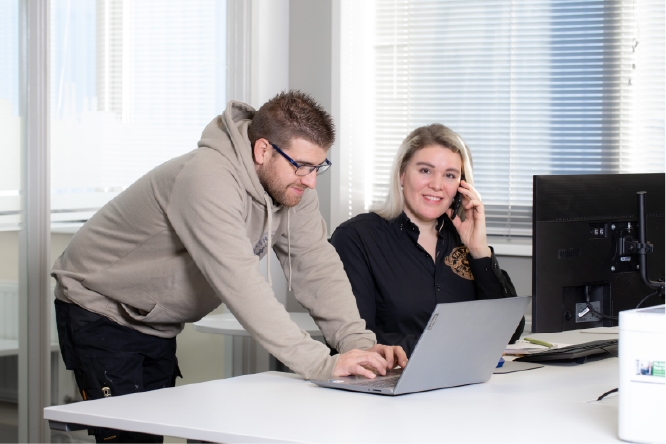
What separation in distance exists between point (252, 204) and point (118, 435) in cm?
64

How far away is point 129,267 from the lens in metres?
2.10

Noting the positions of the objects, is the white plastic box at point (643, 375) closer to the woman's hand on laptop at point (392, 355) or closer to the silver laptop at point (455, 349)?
the silver laptop at point (455, 349)

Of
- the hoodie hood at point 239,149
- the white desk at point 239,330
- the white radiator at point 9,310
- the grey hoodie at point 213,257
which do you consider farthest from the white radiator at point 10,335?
the hoodie hood at point 239,149

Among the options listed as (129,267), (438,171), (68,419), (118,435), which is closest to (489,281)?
(438,171)

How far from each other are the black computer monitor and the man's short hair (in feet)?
1.75

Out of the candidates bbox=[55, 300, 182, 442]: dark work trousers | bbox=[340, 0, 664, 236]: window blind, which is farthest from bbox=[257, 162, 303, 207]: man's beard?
bbox=[340, 0, 664, 236]: window blind

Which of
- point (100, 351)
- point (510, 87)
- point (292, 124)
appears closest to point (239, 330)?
point (100, 351)

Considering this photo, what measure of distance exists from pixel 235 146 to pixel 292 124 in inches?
5.8

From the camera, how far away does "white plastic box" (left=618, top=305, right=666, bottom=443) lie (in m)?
1.27

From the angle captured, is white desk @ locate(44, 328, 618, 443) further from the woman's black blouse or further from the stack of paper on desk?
the woman's black blouse

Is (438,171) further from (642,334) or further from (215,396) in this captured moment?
(642,334)

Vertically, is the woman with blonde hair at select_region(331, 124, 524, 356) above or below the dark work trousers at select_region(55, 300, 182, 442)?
above

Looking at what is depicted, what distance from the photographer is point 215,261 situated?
1806mm

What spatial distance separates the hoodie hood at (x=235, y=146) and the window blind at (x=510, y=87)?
174cm
